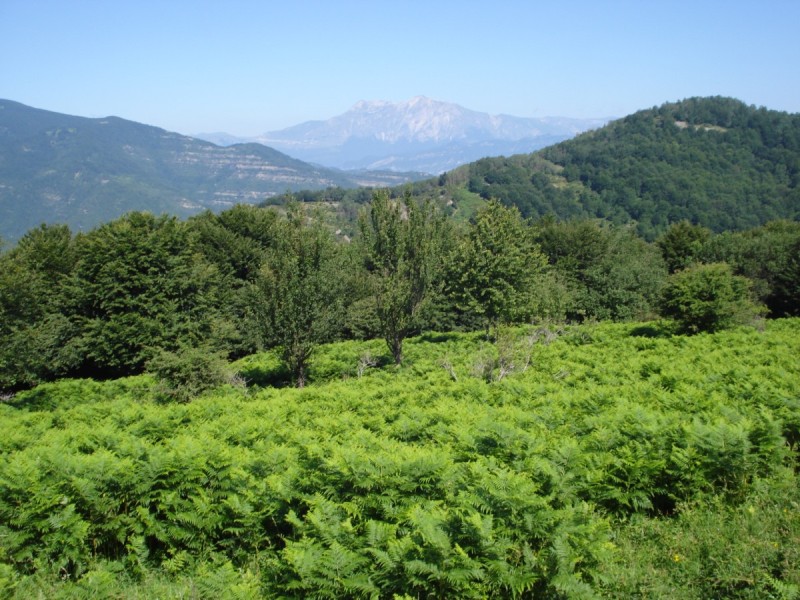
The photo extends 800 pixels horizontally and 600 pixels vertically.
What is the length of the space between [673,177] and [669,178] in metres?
1.72

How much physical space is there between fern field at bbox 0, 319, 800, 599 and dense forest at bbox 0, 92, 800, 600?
3 centimetres

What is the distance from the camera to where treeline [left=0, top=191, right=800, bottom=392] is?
846 inches

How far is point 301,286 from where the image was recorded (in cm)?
2075

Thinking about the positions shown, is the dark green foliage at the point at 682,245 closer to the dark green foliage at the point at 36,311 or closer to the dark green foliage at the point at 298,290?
the dark green foliage at the point at 298,290

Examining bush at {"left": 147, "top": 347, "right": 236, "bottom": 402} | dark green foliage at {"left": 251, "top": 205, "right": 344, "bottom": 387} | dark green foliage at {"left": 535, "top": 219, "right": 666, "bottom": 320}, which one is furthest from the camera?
dark green foliage at {"left": 535, "top": 219, "right": 666, "bottom": 320}

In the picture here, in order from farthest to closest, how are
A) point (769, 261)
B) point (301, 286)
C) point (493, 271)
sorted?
point (769, 261) < point (493, 271) < point (301, 286)

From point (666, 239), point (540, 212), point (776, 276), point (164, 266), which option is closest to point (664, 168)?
point (540, 212)

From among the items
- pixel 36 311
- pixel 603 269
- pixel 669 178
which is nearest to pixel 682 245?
pixel 603 269

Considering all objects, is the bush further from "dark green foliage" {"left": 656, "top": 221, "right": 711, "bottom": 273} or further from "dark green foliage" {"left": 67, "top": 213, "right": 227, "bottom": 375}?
"dark green foliage" {"left": 656, "top": 221, "right": 711, "bottom": 273}

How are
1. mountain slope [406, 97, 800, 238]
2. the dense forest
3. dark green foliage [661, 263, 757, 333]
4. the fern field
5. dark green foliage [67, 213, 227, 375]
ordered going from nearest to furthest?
the fern field
the dense forest
dark green foliage [661, 263, 757, 333]
dark green foliage [67, 213, 227, 375]
mountain slope [406, 97, 800, 238]

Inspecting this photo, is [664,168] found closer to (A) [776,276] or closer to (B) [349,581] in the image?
(A) [776,276]

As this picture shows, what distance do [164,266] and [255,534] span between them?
30515 mm

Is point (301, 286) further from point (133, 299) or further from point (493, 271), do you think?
point (133, 299)

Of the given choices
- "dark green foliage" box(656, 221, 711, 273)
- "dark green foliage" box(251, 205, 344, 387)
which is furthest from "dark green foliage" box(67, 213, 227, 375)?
"dark green foliage" box(656, 221, 711, 273)
